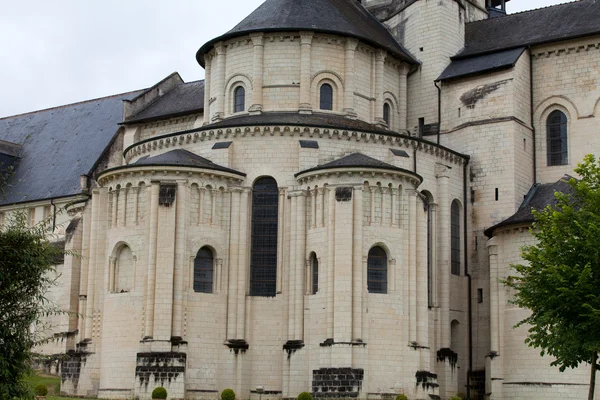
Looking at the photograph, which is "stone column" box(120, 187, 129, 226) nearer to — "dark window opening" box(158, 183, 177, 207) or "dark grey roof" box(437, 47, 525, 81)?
"dark window opening" box(158, 183, 177, 207)

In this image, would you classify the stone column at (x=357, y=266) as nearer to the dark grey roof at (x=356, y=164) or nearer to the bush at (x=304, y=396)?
the dark grey roof at (x=356, y=164)

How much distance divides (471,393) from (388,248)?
10.1 meters

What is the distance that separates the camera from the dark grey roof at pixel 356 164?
44781mm

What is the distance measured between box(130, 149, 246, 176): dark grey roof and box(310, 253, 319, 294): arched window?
208 inches

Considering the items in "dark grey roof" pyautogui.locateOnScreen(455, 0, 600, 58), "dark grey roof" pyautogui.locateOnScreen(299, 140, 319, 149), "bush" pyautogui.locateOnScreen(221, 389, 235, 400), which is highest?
"dark grey roof" pyautogui.locateOnScreen(455, 0, 600, 58)

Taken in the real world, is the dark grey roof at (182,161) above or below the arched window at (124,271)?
above

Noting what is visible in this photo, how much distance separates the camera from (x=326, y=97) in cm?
5197

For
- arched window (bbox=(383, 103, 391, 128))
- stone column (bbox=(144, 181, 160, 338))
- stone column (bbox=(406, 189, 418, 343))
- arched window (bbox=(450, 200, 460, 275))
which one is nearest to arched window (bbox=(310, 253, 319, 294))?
stone column (bbox=(406, 189, 418, 343))

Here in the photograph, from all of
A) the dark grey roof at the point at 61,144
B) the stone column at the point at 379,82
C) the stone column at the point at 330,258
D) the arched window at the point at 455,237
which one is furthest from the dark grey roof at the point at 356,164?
the dark grey roof at the point at 61,144

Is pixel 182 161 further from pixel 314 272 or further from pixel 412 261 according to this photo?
pixel 412 261

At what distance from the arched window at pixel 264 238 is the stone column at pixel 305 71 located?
5.18 m

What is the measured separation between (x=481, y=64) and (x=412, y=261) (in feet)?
45.9

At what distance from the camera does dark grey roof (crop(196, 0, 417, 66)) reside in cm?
5162

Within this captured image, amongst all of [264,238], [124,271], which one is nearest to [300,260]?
[264,238]
